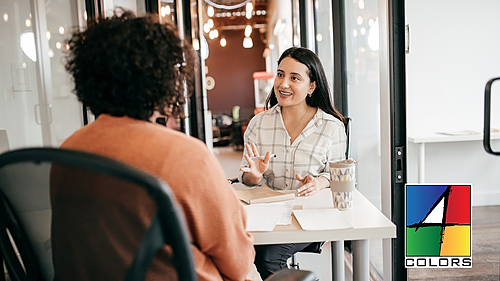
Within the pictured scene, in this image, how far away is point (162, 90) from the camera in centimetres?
92

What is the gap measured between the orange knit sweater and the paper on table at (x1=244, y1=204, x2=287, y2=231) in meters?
0.34

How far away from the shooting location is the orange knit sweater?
0.70 m

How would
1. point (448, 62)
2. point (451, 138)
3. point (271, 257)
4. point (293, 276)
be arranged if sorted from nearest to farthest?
point (293, 276) → point (271, 257) → point (451, 138) → point (448, 62)

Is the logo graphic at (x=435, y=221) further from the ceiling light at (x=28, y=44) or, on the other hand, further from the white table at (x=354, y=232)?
the ceiling light at (x=28, y=44)

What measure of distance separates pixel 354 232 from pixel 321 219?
13cm

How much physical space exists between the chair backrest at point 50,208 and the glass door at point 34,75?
1.32 meters

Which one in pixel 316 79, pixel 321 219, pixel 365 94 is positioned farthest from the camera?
pixel 365 94

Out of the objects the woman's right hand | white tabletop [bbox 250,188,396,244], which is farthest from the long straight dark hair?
white tabletop [bbox 250,188,396,244]

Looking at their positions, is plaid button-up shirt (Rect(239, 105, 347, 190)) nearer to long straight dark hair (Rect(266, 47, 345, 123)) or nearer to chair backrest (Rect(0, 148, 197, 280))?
long straight dark hair (Rect(266, 47, 345, 123))

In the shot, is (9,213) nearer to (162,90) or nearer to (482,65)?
(162,90)

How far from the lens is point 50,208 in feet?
2.55

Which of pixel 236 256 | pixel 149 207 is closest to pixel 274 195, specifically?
pixel 236 256

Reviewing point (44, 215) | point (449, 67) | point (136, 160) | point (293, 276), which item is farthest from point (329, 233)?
point (449, 67)

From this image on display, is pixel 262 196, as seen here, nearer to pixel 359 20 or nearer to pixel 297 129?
pixel 297 129
